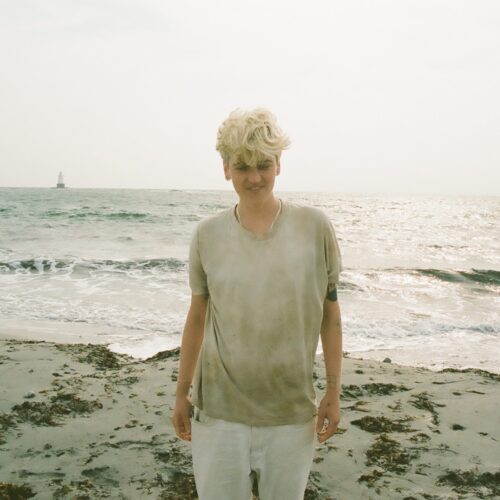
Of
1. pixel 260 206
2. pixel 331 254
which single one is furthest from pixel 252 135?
pixel 331 254

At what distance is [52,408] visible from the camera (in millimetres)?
4484

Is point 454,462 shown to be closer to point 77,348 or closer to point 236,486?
point 236,486

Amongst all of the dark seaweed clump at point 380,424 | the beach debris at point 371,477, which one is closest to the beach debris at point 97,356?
the dark seaweed clump at point 380,424

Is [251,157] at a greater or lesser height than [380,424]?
greater

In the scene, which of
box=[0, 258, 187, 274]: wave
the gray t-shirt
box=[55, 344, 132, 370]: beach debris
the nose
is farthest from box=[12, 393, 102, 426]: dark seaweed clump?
box=[0, 258, 187, 274]: wave

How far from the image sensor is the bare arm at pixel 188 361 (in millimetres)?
2193

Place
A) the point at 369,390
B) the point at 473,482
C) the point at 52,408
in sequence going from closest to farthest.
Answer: the point at 473,482
the point at 52,408
the point at 369,390

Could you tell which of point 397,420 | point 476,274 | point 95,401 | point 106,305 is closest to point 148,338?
point 106,305

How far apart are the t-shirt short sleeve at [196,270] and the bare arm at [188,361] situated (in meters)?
0.06

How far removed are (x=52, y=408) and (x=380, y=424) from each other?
9.46ft

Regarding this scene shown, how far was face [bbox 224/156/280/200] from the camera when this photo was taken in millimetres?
1949

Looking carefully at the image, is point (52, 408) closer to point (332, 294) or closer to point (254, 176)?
point (332, 294)

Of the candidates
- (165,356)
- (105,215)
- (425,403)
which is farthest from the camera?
(105,215)

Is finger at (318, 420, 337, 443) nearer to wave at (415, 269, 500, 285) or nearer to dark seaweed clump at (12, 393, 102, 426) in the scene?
dark seaweed clump at (12, 393, 102, 426)
